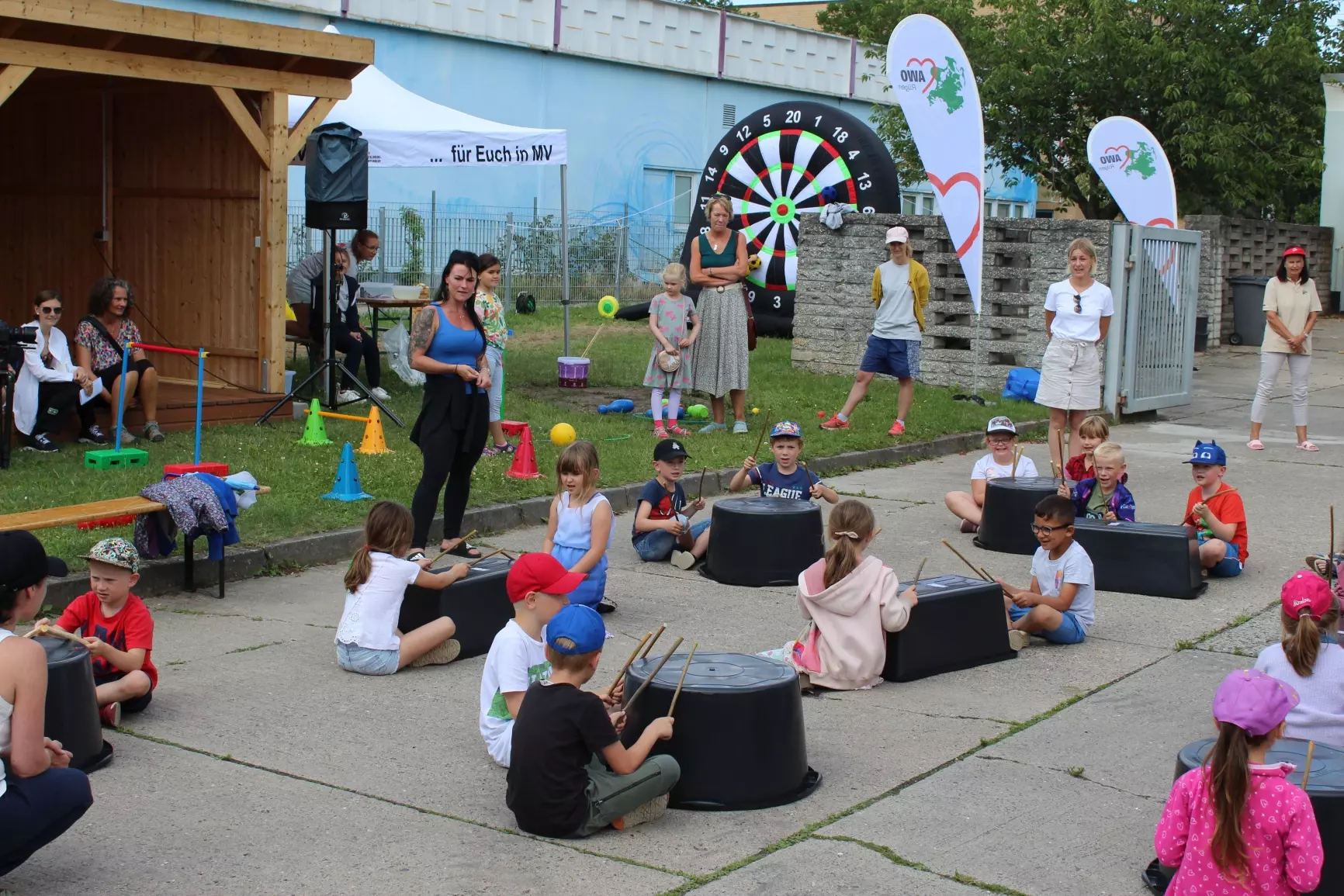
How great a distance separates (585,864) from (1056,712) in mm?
2553

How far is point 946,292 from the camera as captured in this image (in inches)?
672

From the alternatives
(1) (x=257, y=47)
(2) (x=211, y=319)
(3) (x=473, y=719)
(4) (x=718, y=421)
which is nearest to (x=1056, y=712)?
(3) (x=473, y=719)

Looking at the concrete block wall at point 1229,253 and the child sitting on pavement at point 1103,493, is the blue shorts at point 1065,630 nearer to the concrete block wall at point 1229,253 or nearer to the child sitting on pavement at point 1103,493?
the child sitting on pavement at point 1103,493

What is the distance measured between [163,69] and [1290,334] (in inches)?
400

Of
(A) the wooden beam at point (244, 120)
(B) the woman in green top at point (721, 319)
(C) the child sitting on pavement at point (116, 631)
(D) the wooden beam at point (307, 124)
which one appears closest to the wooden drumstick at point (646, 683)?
(C) the child sitting on pavement at point (116, 631)

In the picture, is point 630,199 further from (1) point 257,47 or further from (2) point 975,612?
(2) point 975,612

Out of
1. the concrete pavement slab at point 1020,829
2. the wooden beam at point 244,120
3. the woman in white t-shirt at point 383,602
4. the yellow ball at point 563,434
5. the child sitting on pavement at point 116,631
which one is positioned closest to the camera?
the concrete pavement slab at point 1020,829

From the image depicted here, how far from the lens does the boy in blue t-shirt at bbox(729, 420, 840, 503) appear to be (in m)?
8.88

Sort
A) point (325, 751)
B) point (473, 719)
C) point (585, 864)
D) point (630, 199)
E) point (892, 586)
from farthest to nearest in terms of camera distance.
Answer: point (630, 199) → point (892, 586) → point (473, 719) → point (325, 751) → point (585, 864)

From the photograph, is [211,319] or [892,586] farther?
[211,319]

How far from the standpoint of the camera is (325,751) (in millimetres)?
5613

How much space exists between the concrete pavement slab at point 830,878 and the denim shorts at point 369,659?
2535 millimetres

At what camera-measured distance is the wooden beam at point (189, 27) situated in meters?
10.9

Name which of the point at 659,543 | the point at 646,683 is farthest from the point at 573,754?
the point at 659,543
